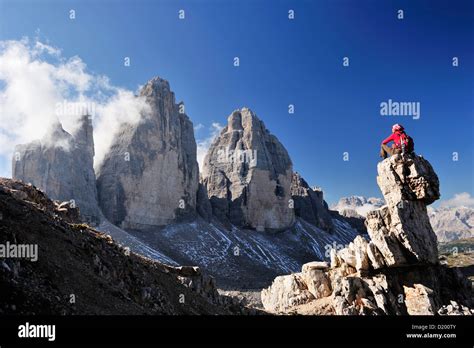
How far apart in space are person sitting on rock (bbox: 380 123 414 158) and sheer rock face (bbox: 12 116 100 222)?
119m

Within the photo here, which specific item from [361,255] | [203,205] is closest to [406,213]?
[361,255]

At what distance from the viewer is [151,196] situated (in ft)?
541

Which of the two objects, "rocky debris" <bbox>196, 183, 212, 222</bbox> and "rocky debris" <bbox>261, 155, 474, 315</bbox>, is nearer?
"rocky debris" <bbox>261, 155, 474, 315</bbox>

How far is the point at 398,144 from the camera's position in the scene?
110ft

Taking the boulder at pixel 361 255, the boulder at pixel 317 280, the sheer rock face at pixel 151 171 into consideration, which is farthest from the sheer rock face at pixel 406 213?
the sheer rock face at pixel 151 171

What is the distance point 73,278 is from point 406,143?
27414mm

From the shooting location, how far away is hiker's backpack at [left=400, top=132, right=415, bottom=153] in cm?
3303

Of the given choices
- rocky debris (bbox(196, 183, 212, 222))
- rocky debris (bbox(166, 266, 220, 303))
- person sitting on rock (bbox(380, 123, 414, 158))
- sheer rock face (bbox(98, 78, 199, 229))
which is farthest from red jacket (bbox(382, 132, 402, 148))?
rocky debris (bbox(196, 183, 212, 222))

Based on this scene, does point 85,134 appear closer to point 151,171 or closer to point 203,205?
point 151,171

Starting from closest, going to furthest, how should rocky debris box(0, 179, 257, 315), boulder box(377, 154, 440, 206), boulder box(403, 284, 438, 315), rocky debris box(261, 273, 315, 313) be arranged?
rocky debris box(0, 179, 257, 315), boulder box(403, 284, 438, 315), boulder box(377, 154, 440, 206), rocky debris box(261, 273, 315, 313)

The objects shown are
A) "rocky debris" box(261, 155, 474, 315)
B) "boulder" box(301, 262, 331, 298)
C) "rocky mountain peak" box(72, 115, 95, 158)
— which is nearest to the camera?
"rocky debris" box(261, 155, 474, 315)

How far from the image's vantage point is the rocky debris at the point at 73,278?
38.0ft

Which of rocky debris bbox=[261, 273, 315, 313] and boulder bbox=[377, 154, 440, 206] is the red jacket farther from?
rocky debris bbox=[261, 273, 315, 313]

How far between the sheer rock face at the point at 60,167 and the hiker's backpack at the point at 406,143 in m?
120
